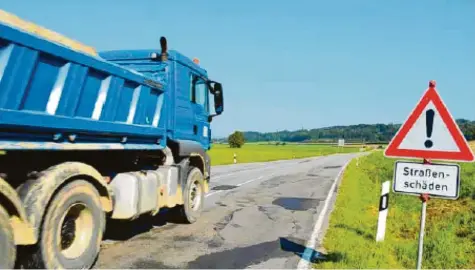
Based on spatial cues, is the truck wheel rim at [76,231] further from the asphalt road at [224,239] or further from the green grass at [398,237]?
the green grass at [398,237]

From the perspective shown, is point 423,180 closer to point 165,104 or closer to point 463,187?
point 165,104

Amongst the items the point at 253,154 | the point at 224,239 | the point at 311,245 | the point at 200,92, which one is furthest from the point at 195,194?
the point at 253,154

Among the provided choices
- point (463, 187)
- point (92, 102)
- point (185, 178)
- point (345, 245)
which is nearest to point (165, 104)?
point (185, 178)

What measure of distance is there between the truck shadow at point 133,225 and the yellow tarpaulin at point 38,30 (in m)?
3.29

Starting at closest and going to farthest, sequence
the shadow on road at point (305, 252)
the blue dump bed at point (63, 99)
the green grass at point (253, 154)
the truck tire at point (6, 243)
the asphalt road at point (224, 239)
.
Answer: the truck tire at point (6, 243), the blue dump bed at point (63, 99), the asphalt road at point (224, 239), the shadow on road at point (305, 252), the green grass at point (253, 154)

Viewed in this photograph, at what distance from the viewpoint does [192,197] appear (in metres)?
9.25

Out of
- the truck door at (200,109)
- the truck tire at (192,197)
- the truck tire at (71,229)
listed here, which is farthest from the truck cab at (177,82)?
the truck tire at (71,229)

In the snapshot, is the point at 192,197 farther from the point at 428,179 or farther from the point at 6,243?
the point at 428,179

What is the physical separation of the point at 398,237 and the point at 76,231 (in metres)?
6.30

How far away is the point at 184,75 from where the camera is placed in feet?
28.7

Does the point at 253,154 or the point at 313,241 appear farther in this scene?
the point at 253,154

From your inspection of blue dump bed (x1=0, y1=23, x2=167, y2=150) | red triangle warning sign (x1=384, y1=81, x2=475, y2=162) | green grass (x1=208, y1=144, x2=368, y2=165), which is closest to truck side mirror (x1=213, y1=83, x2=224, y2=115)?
blue dump bed (x1=0, y1=23, x2=167, y2=150)

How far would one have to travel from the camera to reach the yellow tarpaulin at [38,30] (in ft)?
13.8

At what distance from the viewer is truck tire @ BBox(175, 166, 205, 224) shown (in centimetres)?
862
